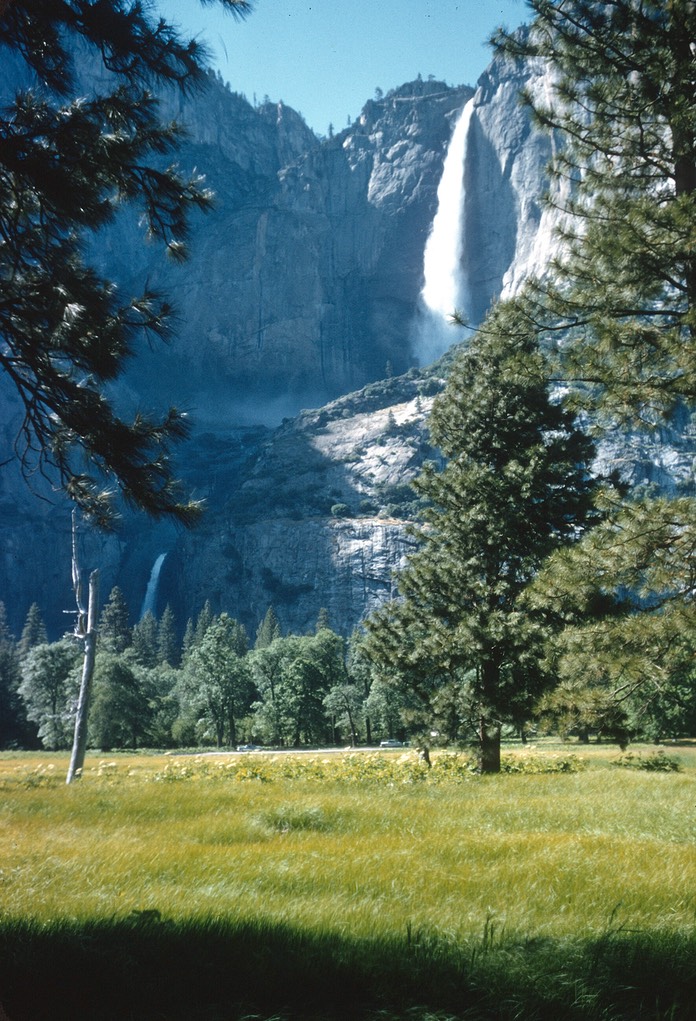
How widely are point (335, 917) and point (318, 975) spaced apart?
0.72 metres

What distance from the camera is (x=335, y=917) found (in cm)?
381

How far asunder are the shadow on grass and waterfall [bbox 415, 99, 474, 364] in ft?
617

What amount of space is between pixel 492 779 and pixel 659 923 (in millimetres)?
9360

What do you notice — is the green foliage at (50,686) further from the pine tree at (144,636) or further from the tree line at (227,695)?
the pine tree at (144,636)

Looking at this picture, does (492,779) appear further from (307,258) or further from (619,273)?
(307,258)

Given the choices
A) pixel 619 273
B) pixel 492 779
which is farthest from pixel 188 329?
pixel 492 779

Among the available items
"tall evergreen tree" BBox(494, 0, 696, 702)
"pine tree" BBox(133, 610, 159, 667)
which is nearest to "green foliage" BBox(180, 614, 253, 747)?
"pine tree" BBox(133, 610, 159, 667)

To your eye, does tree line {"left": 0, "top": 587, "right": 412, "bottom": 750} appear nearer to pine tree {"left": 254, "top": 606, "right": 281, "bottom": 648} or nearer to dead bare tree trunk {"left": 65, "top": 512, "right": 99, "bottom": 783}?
pine tree {"left": 254, "top": 606, "right": 281, "bottom": 648}

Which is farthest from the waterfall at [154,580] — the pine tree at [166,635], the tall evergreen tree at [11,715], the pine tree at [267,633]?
the pine tree at [267,633]

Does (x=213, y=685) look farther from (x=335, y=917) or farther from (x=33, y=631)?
Result: (x=335, y=917)

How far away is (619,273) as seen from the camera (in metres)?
8.25

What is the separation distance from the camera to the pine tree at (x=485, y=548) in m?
15.3

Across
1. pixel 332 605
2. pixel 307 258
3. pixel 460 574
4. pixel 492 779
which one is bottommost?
pixel 492 779

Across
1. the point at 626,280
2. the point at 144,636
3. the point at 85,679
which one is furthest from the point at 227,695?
the point at 626,280
